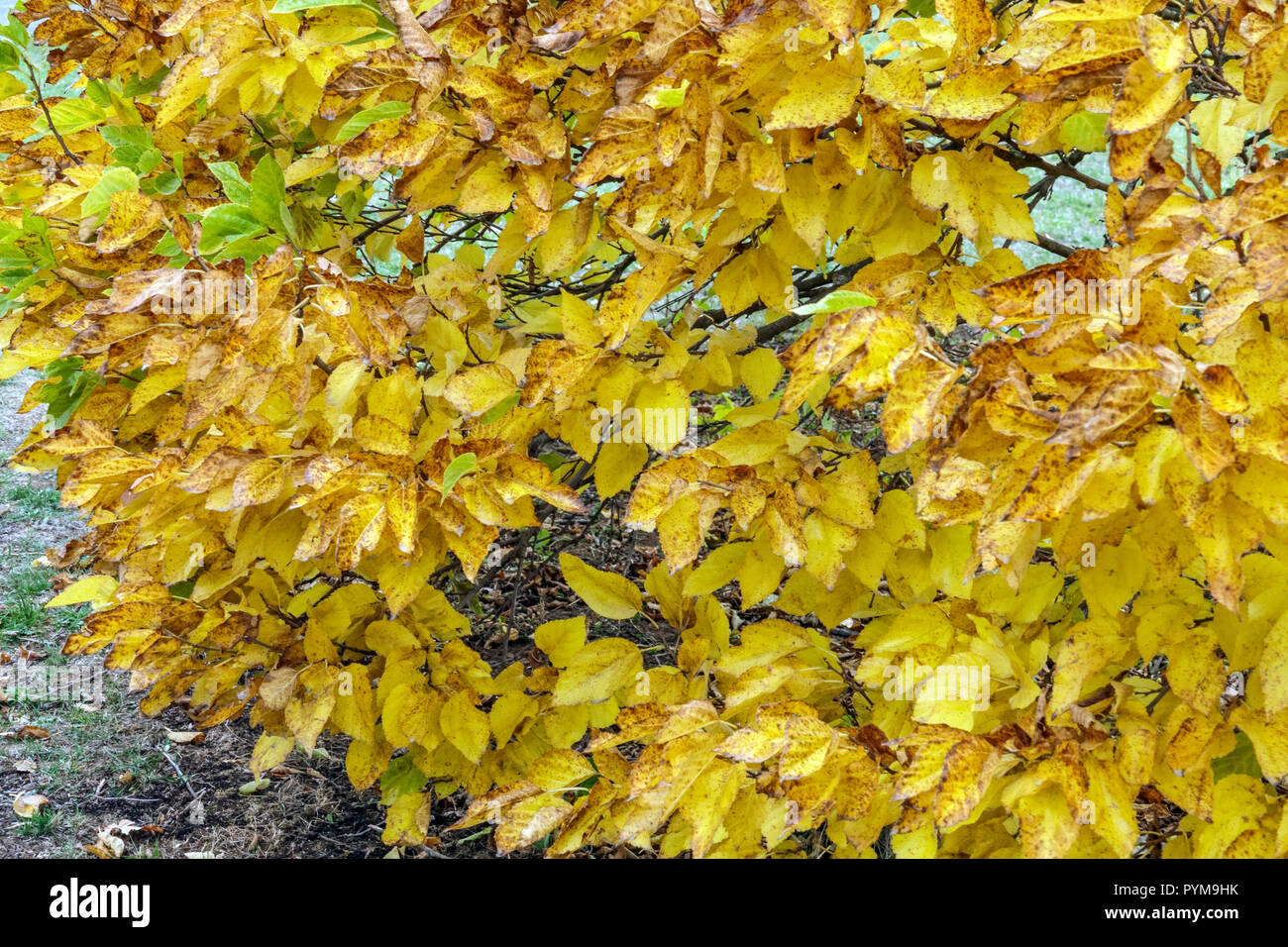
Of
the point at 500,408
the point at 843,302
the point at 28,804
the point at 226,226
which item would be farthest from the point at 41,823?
the point at 843,302

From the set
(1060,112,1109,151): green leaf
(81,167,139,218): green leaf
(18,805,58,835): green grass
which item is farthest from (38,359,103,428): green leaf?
(1060,112,1109,151): green leaf

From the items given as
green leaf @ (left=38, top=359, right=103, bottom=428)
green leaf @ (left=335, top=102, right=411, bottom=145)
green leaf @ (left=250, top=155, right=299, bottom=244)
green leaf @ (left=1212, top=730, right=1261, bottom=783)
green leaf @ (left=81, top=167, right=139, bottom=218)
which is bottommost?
green leaf @ (left=38, top=359, right=103, bottom=428)

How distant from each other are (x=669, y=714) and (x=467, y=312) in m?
0.76

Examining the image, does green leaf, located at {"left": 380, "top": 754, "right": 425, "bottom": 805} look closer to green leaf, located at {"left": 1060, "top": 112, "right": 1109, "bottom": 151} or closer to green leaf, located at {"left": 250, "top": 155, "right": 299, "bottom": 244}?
green leaf, located at {"left": 250, "top": 155, "right": 299, "bottom": 244}

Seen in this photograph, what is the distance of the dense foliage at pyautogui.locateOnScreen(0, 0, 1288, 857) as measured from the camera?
1.16 metres

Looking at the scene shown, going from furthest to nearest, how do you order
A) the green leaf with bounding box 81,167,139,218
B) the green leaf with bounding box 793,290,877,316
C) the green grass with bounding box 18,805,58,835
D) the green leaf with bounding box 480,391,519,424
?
the green grass with bounding box 18,805,58,835 → the green leaf with bounding box 81,167,139,218 → the green leaf with bounding box 480,391,519,424 → the green leaf with bounding box 793,290,877,316

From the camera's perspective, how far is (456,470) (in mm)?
1449

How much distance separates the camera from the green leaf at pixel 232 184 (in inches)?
66.7

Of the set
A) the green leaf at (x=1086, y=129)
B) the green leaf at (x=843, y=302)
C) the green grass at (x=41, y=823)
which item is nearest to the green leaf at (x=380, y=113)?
the green leaf at (x=843, y=302)

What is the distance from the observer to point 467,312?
6.11 feet

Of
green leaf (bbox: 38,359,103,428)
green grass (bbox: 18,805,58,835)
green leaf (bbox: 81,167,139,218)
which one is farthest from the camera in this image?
green grass (bbox: 18,805,58,835)

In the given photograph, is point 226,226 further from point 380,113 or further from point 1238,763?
point 1238,763
